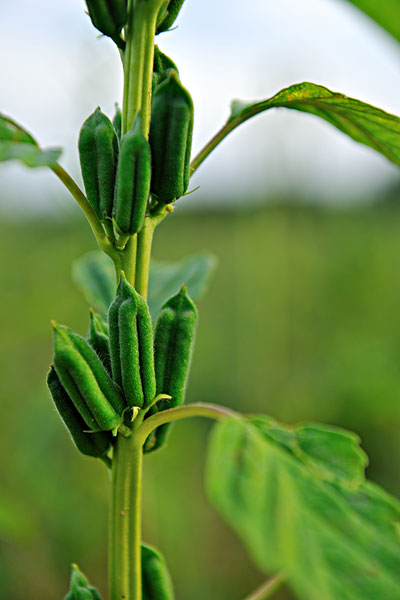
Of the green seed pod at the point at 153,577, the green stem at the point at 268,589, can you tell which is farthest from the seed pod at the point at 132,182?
the green stem at the point at 268,589

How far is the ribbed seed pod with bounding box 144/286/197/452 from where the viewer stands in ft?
2.22

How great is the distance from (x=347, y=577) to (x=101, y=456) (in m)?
0.44

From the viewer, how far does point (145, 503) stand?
2922 millimetres

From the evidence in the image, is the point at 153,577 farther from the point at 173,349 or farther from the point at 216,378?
the point at 216,378

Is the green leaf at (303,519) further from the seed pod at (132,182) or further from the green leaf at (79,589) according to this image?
the seed pod at (132,182)

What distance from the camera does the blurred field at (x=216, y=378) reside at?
2.91 metres

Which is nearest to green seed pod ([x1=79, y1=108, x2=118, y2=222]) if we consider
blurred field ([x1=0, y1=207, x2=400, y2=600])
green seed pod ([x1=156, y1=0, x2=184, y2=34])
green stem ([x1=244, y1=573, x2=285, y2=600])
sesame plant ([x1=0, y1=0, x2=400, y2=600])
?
sesame plant ([x1=0, y1=0, x2=400, y2=600])

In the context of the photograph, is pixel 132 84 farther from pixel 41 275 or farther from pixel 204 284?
pixel 41 275

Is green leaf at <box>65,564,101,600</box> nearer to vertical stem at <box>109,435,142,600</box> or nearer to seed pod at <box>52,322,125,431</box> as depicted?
vertical stem at <box>109,435,142,600</box>

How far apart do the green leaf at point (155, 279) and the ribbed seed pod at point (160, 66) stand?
1.21 feet

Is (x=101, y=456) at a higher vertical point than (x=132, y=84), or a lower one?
lower

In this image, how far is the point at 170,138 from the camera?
0.61 metres

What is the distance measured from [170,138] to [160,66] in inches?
4.2

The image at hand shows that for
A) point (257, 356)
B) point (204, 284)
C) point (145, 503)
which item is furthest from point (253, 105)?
point (257, 356)
